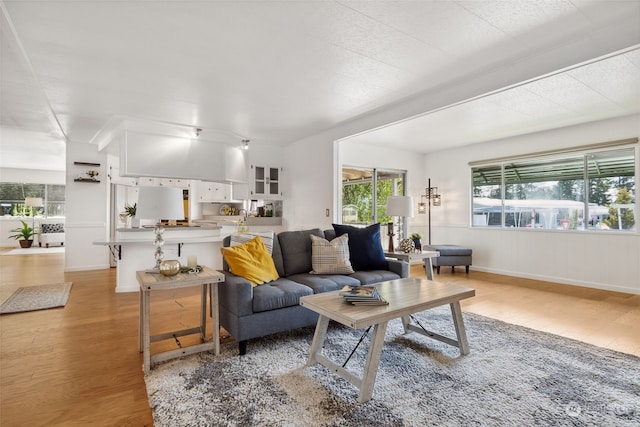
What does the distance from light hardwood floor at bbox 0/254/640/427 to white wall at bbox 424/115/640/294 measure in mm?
311

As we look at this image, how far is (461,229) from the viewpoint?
6.68m

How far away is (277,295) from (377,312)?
0.96 meters

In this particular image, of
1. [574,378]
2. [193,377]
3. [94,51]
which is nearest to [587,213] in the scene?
[574,378]

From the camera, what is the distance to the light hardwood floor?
6.34ft

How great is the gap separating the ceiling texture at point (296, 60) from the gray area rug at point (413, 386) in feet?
7.61

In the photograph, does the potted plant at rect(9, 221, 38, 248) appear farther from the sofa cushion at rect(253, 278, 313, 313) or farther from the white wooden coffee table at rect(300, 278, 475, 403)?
the white wooden coffee table at rect(300, 278, 475, 403)

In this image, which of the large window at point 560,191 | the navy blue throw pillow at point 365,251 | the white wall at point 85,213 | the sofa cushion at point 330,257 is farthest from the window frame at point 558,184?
the white wall at point 85,213

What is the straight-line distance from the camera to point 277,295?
2.68 metres

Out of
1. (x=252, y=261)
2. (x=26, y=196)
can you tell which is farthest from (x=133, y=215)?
(x=26, y=196)

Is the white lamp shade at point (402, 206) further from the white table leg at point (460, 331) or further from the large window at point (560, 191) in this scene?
the large window at point (560, 191)

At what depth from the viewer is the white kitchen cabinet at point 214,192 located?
744 centimetres

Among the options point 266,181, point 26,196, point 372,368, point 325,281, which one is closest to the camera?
point 372,368

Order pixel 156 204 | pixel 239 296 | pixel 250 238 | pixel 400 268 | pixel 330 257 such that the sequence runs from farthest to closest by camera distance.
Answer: pixel 400 268, pixel 330 257, pixel 250 238, pixel 156 204, pixel 239 296

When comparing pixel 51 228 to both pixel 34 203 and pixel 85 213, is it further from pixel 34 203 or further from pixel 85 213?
pixel 85 213
